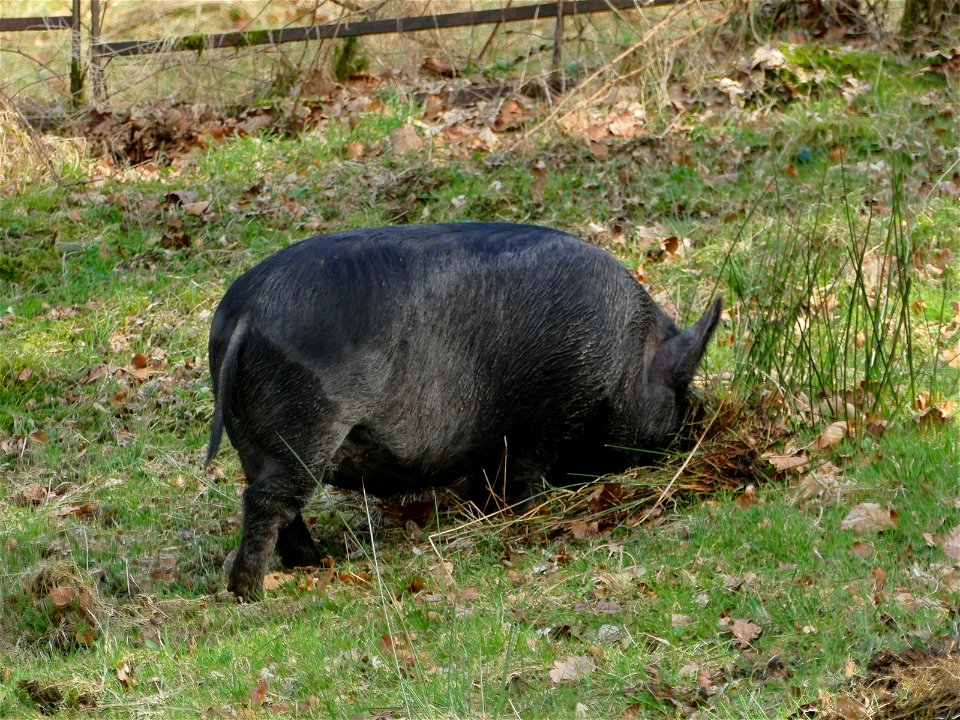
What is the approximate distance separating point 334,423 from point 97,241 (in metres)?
5.22

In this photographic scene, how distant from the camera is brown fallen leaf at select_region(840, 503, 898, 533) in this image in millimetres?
4891

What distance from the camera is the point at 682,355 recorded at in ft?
19.5

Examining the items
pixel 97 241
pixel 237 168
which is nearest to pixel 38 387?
pixel 97 241

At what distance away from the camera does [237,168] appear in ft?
35.6

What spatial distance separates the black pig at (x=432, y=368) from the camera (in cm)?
525

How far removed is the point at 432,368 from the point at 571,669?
1.80m

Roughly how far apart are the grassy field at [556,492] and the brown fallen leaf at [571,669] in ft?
0.05

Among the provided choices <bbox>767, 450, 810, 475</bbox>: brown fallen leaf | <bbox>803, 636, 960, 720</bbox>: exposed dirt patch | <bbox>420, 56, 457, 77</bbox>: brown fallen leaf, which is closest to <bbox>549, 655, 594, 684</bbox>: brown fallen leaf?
<bbox>803, 636, 960, 720</bbox>: exposed dirt patch

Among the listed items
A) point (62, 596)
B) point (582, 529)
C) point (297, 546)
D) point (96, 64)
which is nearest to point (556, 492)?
point (582, 529)

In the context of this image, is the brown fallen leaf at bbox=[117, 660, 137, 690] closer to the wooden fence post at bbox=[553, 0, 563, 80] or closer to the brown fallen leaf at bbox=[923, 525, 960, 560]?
the brown fallen leaf at bbox=[923, 525, 960, 560]

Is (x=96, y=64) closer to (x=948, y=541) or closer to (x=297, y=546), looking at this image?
(x=297, y=546)

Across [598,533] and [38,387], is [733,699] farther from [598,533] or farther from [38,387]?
[38,387]

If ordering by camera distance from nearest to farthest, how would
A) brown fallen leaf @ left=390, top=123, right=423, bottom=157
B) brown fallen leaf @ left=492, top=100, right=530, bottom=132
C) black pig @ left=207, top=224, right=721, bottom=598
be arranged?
black pig @ left=207, top=224, right=721, bottom=598, brown fallen leaf @ left=390, top=123, right=423, bottom=157, brown fallen leaf @ left=492, top=100, right=530, bottom=132

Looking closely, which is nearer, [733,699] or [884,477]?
[733,699]
